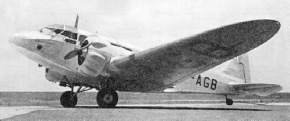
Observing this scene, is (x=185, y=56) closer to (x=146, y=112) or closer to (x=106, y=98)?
(x=146, y=112)

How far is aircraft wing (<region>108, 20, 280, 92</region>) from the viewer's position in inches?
341

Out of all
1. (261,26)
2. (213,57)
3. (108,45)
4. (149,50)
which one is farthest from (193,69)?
(261,26)

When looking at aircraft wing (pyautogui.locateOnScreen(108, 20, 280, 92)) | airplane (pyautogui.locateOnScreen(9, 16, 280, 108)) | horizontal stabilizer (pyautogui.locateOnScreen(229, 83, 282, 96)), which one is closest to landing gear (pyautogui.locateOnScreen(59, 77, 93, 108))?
airplane (pyautogui.locateOnScreen(9, 16, 280, 108))

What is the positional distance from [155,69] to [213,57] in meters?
2.08

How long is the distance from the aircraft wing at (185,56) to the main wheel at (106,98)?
0.65m

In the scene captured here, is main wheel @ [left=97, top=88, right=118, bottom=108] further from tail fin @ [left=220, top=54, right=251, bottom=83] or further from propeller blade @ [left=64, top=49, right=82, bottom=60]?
tail fin @ [left=220, top=54, right=251, bottom=83]

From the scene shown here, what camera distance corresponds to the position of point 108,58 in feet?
37.0

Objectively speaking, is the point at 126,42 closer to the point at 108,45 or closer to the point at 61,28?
the point at 108,45

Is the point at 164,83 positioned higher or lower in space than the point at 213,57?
lower

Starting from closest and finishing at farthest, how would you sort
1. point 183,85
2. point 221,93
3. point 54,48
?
point 54,48 < point 183,85 < point 221,93

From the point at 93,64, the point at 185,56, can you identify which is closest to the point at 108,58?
the point at 93,64

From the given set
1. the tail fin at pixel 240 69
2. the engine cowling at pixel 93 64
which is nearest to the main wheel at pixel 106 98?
the engine cowling at pixel 93 64

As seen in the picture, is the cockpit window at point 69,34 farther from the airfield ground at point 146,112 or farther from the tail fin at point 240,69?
the tail fin at point 240,69

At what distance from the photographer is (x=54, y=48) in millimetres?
11398
